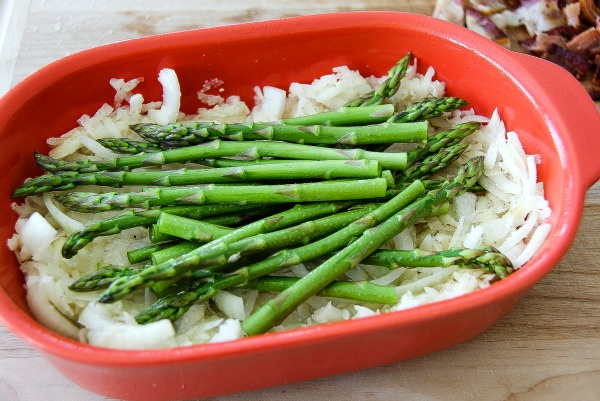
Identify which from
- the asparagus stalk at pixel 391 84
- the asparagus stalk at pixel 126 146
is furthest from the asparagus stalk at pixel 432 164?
the asparagus stalk at pixel 126 146

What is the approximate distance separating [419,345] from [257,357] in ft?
1.23

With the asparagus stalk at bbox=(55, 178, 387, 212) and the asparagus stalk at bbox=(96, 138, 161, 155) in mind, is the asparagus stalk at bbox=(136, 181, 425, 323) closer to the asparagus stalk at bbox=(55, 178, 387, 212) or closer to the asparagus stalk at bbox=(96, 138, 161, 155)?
the asparagus stalk at bbox=(55, 178, 387, 212)

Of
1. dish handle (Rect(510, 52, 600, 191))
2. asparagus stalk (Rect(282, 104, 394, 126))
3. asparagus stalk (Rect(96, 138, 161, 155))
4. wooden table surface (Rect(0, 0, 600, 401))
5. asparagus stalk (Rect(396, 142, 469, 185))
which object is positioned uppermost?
dish handle (Rect(510, 52, 600, 191))

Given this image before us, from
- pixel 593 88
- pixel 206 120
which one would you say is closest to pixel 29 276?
pixel 206 120

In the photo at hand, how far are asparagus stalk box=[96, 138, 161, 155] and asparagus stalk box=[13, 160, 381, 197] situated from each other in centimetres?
10

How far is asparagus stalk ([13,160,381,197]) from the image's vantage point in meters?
1.56

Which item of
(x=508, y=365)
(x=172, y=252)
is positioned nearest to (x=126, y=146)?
(x=172, y=252)

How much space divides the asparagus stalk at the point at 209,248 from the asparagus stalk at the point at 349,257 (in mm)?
135

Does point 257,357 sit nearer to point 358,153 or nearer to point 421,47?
point 358,153

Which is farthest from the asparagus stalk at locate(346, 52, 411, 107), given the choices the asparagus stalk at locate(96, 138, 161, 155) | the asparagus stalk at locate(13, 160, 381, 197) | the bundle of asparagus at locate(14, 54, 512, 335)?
the asparagus stalk at locate(96, 138, 161, 155)

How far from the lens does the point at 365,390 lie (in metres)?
1.47

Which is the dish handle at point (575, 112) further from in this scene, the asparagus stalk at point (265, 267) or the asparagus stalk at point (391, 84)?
the asparagus stalk at point (265, 267)

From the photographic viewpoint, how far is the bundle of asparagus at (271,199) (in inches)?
55.4

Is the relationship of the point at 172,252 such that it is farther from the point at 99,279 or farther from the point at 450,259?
the point at 450,259
